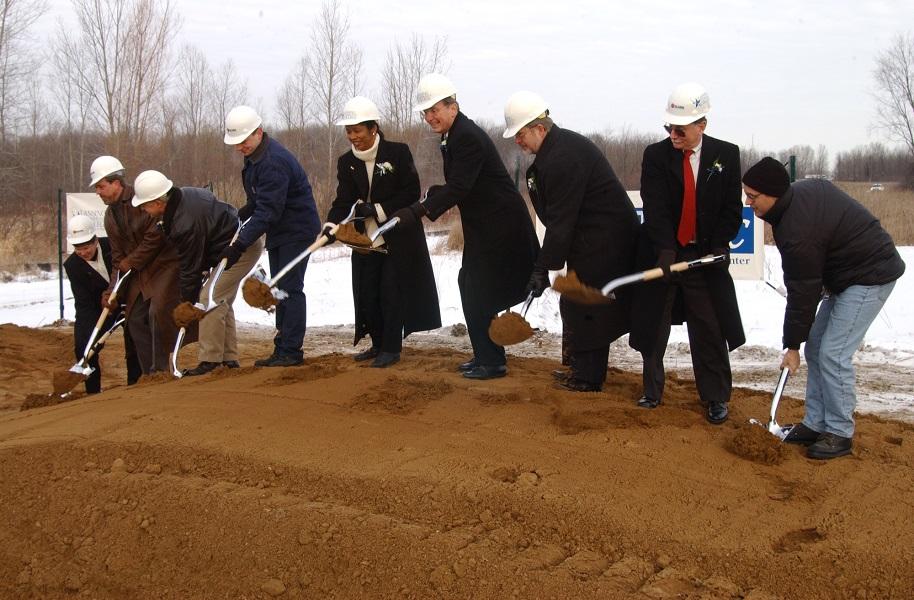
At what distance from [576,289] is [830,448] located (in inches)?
65.4

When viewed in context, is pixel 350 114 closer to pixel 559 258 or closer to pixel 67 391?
pixel 559 258

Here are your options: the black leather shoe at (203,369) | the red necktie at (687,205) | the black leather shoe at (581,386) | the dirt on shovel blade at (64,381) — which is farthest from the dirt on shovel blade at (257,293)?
the red necktie at (687,205)

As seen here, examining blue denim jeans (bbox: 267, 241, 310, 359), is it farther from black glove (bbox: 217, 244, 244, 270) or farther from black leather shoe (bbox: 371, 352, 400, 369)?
black leather shoe (bbox: 371, 352, 400, 369)

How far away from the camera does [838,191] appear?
14.5 ft

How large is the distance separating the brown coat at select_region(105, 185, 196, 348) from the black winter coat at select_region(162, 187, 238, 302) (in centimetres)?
12

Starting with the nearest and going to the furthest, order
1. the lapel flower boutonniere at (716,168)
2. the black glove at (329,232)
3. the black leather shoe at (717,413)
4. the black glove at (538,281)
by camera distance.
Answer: the lapel flower boutonniere at (716,168), the black leather shoe at (717,413), the black glove at (538,281), the black glove at (329,232)

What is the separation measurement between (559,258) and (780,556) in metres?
2.32

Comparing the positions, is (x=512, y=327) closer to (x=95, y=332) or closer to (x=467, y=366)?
(x=467, y=366)

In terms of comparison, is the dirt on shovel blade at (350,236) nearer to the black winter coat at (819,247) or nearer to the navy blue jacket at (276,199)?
the navy blue jacket at (276,199)

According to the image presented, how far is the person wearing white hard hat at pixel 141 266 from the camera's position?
6.70 meters

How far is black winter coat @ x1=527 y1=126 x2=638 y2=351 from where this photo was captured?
16.9 feet

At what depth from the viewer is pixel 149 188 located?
643cm

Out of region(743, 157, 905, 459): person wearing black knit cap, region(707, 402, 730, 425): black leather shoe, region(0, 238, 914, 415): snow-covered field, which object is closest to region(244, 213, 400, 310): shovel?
region(707, 402, 730, 425): black leather shoe

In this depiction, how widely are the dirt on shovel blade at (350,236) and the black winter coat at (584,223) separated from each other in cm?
131
